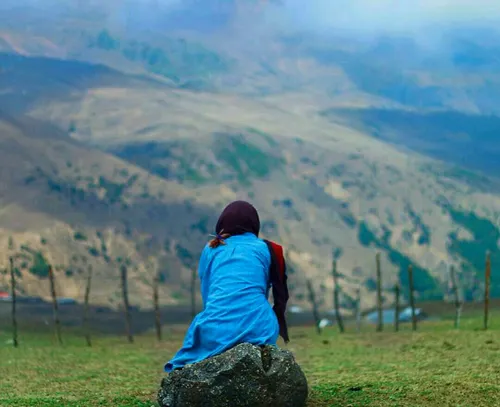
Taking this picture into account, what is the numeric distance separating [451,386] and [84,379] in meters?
5.59

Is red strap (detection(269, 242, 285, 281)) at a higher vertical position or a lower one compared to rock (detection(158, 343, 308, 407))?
higher

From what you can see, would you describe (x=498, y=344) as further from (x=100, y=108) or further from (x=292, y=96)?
(x=292, y=96)

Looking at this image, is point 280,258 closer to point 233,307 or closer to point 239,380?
point 233,307

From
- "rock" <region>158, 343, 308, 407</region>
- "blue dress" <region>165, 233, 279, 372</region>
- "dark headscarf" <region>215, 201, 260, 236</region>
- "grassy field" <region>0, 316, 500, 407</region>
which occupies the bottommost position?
"grassy field" <region>0, 316, 500, 407</region>

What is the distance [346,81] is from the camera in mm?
171125

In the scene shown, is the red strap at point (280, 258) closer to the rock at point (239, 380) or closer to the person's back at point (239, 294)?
the person's back at point (239, 294)

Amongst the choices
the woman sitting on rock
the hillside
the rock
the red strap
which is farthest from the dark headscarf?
the hillside

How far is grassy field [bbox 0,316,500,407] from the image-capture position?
8844mm

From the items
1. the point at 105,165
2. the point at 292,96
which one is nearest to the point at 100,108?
the point at 105,165

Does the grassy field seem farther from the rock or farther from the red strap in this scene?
the red strap

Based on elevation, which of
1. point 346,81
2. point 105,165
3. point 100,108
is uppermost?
point 346,81

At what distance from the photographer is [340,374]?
11.4 m

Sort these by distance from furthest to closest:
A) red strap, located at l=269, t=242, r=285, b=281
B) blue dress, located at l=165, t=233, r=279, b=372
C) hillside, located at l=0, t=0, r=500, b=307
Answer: hillside, located at l=0, t=0, r=500, b=307, red strap, located at l=269, t=242, r=285, b=281, blue dress, located at l=165, t=233, r=279, b=372

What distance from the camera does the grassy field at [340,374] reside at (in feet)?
29.0
